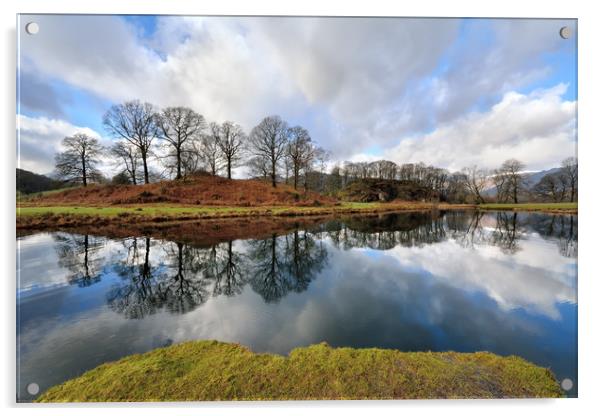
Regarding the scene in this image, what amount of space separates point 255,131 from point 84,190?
8.06 meters

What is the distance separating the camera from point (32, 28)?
3695 mm

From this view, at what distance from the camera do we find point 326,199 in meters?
19.8

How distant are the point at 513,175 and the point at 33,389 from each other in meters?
16.8

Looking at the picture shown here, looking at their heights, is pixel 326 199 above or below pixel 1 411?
above

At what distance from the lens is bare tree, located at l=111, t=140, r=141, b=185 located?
7618 millimetres

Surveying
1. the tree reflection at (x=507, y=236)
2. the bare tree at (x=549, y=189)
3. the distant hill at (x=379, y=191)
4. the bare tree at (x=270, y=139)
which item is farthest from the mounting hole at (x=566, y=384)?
the distant hill at (x=379, y=191)

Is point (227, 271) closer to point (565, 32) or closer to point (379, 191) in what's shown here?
point (565, 32)

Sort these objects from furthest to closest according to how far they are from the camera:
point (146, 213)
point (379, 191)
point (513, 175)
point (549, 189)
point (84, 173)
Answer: point (379, 191), point (146, 213), point (513, 175), point (549, 189), point (84, 173)

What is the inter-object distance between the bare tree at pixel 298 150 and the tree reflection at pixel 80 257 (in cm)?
772

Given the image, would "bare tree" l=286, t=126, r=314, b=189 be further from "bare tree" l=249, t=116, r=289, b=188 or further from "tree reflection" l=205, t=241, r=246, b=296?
"tree reflection" l=205, t=241, r=246, b=296

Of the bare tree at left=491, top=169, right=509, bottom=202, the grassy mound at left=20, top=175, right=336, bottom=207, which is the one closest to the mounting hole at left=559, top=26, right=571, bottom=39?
the bare tree at left=491, top=169, right=509, bottom=202

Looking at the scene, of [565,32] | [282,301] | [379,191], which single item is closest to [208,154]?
[282,301]
